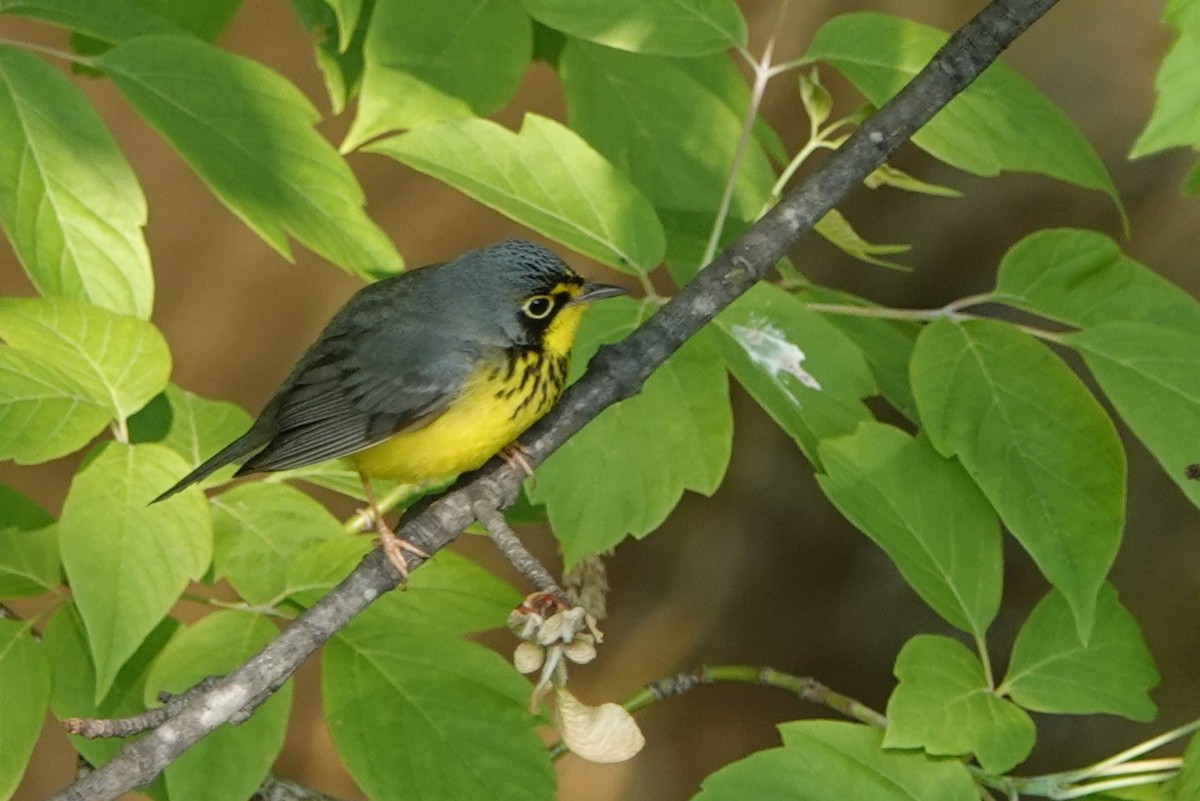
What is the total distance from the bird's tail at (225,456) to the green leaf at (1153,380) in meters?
0.87

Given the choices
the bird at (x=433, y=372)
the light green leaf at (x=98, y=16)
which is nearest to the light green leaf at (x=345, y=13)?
the light green leaf at (x=98, y=16)

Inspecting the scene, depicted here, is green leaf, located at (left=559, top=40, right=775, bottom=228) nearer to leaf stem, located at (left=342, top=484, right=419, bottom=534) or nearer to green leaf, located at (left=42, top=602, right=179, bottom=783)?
leaf stem, located at (left=342, top=484, right=419, bottom=534)

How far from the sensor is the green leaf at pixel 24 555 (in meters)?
1.35

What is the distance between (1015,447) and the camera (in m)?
1.30

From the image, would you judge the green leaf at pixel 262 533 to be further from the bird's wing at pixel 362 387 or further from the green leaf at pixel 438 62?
the green leaf at pixel 438 62

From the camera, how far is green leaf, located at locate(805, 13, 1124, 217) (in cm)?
139

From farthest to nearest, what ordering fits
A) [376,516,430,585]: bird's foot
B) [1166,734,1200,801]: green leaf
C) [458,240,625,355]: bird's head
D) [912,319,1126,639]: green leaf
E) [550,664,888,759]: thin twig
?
[458,240,625,355]: bird's head
[550,664,888,759]: thin twig
[912,319,1126,639]: green leaf
[1166,734,1200,801]: green leaf
[376,516,430,585]: bird's foot

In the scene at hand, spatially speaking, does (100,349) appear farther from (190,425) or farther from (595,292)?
(595,292)

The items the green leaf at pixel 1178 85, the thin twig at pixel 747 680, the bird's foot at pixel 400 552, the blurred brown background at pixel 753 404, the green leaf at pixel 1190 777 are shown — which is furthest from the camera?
the blurred brown background at pixel 753 404

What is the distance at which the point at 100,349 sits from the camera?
135cm

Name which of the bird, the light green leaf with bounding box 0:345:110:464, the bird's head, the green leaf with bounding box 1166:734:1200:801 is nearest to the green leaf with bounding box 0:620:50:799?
the light green leaf with bounding box 0:345:110:464

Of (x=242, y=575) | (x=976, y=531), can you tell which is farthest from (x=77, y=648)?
(x=976, y=531)

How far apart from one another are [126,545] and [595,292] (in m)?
0.67

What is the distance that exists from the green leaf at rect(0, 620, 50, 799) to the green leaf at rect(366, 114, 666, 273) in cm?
59
